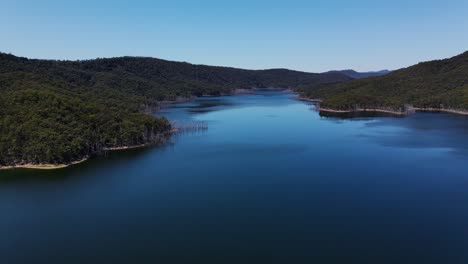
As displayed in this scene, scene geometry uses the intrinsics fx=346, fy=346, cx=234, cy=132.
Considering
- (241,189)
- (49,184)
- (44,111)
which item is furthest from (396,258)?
(44,111)

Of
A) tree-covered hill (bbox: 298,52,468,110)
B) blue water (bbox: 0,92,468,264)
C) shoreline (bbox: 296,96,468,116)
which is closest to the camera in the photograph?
blue water (bbox: 0,92,468,264)

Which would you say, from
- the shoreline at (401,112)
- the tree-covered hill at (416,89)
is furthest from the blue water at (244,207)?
the tree-covered hill at (416,89)

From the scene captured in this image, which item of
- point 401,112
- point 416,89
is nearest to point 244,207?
point 401,112

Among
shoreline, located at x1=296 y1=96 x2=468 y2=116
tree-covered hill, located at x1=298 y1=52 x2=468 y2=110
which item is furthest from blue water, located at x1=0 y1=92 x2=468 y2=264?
tree-covered hill, located at x1=298 y1=52 x2=468 y2=110

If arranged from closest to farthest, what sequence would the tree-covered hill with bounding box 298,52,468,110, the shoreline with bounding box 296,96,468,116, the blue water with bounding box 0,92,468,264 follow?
the blue water with bounding box 0,92,468,264 → the shoreline with bounding box 296,96,468,116 → the tree-covered hill with bounding box 298,52,468,110

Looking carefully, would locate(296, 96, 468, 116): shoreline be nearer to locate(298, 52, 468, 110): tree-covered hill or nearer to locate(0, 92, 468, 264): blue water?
locate(298, 52, 468, 110): tree-covered hill
